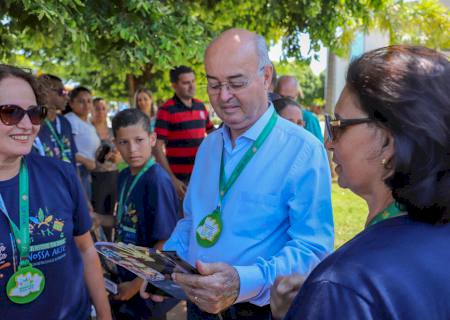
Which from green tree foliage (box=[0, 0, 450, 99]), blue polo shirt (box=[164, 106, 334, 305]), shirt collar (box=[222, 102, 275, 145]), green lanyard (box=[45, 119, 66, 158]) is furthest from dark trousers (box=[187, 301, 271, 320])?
green lanyard (box=[45, 119, 66, 158])

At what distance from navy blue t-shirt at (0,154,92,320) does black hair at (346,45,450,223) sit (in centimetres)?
144

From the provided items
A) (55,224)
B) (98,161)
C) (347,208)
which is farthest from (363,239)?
(347,208)

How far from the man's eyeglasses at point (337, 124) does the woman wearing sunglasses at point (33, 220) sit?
4.19ft

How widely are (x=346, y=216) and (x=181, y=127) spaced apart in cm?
441

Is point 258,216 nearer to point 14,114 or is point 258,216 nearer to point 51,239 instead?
point 51,239

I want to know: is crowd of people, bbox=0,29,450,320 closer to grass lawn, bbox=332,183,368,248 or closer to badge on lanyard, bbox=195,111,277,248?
badge on lanyard, bbox=195,111,277,248

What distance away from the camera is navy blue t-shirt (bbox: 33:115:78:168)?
408 cm

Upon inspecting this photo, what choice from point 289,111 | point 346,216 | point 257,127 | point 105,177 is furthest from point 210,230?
point 346,216

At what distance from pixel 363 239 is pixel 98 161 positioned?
539 cm

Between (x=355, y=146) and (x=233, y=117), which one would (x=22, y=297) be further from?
(x=355, y=146)

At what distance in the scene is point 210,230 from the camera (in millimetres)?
2002

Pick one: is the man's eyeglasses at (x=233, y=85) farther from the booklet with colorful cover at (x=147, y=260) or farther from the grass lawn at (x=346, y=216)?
the grass lawn at (x=346, y=216)

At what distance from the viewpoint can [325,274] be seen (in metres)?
0.99

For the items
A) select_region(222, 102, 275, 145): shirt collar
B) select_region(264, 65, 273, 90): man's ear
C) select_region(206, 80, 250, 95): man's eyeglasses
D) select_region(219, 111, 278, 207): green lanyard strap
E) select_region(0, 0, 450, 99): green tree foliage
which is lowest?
select_region(219, 111, 278, 207): green lanyard strap
